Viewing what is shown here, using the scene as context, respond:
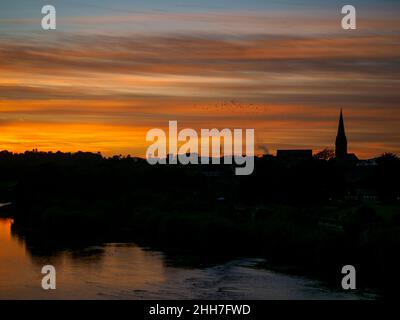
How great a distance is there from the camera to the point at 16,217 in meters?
64.2

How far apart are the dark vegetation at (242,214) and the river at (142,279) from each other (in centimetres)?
233

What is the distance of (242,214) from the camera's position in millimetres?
50562

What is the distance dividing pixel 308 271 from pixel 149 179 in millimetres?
48046

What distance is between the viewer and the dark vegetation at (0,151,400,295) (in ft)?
113

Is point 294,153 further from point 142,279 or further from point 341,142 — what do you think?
point 142,279

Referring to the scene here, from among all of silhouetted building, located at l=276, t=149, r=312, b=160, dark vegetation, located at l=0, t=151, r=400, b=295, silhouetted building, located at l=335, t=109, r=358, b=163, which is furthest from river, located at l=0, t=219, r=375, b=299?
silhouetted building, located at l=335, t=109, r=358, b=163

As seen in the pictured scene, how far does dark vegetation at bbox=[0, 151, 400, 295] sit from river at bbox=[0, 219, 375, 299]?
7.64ft

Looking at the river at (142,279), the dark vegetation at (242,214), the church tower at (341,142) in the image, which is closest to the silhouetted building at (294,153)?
the church tower at (341,142)

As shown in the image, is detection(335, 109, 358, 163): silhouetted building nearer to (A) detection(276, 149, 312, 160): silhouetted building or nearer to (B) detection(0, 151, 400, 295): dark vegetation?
(A) detection(276, 149, 312, 160): silhouetted building

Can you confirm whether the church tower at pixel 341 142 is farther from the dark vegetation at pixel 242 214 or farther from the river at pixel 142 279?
the river at pixel 142 279

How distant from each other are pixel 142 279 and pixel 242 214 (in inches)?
746

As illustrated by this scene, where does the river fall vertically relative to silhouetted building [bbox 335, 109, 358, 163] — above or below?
below
